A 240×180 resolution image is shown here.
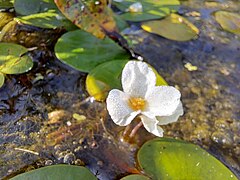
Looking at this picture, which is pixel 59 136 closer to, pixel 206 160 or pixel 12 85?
pixel 12 85

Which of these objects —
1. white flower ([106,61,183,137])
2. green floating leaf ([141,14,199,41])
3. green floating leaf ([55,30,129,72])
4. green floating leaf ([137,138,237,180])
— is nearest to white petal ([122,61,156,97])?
white flower ([106,61,183,137])

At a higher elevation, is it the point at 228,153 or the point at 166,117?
the point at 166,117

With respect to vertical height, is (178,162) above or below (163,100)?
below

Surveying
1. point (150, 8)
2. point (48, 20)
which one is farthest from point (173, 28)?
point (48, 20)

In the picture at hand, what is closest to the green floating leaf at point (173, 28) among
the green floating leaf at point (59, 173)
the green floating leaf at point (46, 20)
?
the green floating leaf at point (46, 20)

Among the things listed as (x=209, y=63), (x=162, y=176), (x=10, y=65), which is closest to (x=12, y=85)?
(x=10, y=65)

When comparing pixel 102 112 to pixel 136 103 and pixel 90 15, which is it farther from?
pixel 90 15
